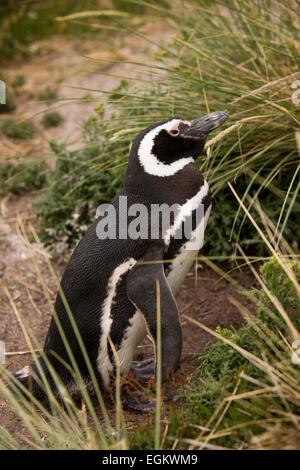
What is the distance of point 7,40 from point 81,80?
3.89ft

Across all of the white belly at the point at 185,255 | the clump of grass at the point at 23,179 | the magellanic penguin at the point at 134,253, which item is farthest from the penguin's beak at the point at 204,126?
the clump of grass at the point at 23,179

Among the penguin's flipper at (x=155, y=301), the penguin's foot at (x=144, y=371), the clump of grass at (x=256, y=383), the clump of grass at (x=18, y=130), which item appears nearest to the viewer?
the clump of grass at (x=256, y=383)

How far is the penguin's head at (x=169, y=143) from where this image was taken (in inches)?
88.1

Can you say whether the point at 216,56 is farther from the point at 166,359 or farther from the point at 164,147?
the point at 166,359

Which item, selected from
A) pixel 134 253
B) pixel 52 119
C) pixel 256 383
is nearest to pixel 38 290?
pixel 134 253

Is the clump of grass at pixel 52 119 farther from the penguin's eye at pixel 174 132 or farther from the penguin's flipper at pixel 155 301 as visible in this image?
the penguin's flipper at pixel 155 301

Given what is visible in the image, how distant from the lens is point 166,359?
1.98m

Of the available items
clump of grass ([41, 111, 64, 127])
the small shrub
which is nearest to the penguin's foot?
the small shrub

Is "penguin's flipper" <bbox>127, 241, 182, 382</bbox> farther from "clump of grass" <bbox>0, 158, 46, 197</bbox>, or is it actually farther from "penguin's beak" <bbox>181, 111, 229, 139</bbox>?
"clump of grass" <bbox>0, 158, 46, 197</bbox>

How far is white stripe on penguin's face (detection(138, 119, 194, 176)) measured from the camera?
88.0 inches

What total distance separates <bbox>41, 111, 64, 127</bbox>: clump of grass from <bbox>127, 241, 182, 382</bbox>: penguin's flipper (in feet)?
9.33

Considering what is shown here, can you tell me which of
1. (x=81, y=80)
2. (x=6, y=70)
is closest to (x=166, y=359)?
(x=81, y=80)

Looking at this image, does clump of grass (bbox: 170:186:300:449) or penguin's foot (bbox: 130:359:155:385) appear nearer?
clump of grass (bbox: 170:186:300:449)

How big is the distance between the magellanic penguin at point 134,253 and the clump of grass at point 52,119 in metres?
2.63
